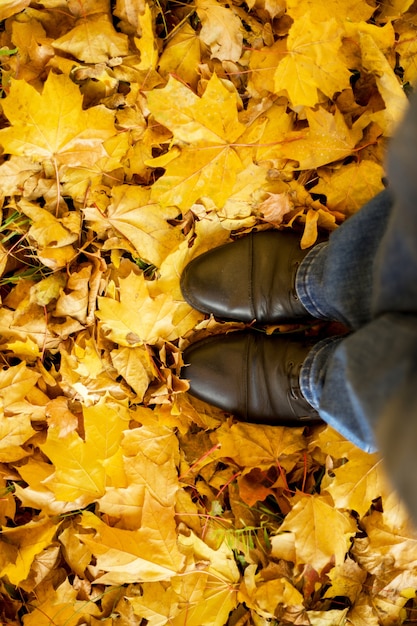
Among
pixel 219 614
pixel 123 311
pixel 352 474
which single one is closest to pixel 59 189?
pixel 123 311

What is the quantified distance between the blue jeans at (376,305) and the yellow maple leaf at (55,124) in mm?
549

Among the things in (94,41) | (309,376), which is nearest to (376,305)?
(309,376)

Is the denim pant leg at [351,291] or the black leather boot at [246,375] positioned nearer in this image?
the denim pant leg at [351,291]

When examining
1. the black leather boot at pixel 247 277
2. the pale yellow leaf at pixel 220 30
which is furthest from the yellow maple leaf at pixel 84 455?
the pale yellow leaf at pixel 220 30

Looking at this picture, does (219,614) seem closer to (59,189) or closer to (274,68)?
(59,189)

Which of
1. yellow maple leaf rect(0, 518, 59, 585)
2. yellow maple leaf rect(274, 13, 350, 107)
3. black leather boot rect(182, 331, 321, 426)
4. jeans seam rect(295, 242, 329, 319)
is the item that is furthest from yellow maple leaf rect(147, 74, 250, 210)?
yellow maple leaf rect(0, 518, 59, 585)

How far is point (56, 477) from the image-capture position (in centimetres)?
112

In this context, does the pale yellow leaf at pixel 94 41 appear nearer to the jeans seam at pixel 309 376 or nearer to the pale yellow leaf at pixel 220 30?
the pale yellow leaf at pixel 220 30

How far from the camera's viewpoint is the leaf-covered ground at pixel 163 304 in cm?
110

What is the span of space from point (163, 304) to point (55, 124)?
0.41 m

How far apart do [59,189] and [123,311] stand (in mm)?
300

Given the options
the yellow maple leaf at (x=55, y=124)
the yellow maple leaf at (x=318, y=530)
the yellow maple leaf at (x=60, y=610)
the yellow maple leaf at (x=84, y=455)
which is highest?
the yellow maple leaf at (x=55, y=124)

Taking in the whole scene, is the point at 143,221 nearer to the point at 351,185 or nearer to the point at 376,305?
the point at 351,185

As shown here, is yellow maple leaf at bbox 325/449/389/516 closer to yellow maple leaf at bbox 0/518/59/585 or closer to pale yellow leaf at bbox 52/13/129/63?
yellow maple leaf at bbox 0/518/59/585
